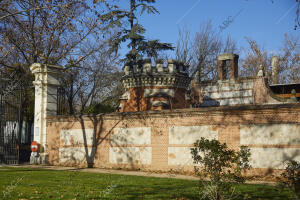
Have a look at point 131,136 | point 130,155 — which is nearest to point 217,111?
point 131,136

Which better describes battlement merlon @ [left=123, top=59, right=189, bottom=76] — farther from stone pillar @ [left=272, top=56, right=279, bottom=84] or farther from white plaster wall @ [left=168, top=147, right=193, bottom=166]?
stone pillar @ [left=272, top=56, right=279, bottom=84]

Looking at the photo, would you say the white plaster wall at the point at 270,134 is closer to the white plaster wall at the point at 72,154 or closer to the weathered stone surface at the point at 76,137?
the weathered stone surface at the point at 76,137

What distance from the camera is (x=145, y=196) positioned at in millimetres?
7770

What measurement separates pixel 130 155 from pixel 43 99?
19.7 feet

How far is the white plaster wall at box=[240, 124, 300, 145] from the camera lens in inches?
445

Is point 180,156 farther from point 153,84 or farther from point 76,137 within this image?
Answer: point 153,84

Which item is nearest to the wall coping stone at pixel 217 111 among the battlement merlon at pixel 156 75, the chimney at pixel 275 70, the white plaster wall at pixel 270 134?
the white plaster wall at pixel 270 134

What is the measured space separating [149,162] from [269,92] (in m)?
13.1

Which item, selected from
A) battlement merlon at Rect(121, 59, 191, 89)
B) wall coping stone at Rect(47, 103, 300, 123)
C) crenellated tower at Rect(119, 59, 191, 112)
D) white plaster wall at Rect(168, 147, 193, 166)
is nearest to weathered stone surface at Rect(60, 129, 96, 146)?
A: wall coping stone at Rect(47, 103, 300, 123)

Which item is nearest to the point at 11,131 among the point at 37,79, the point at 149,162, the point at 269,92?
the point at 37,79

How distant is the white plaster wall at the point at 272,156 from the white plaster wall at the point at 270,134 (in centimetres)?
27

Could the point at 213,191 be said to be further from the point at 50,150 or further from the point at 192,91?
the point at 192,91

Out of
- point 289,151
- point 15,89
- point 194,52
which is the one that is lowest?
point 289,151

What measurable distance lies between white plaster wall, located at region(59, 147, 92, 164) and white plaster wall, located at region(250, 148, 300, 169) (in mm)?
7801
